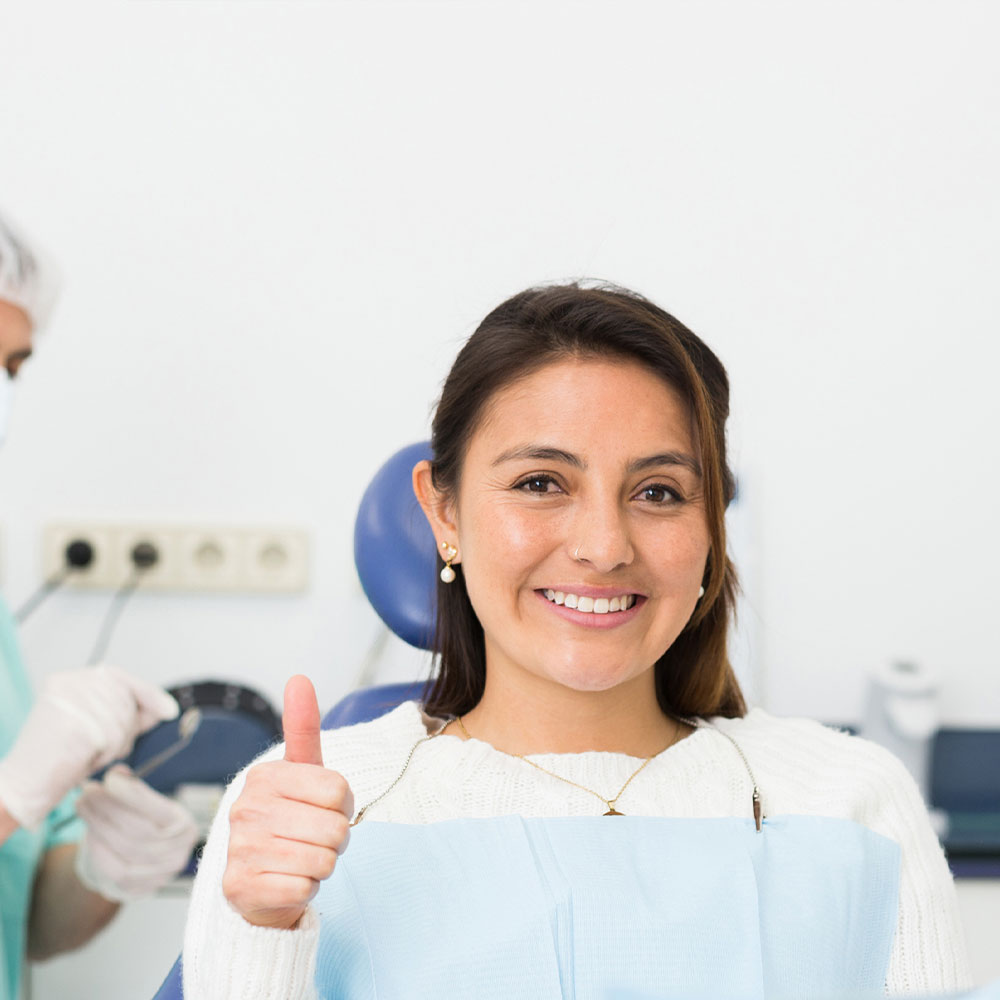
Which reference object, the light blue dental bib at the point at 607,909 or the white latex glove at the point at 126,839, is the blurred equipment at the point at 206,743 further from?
the light blue dental bib at the point at 607,909

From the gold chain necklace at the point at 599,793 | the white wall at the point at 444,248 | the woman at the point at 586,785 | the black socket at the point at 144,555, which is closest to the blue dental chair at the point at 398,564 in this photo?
the woman at the point at 586,785

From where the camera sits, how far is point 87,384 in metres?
1.88

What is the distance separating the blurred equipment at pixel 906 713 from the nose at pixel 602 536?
97 cm

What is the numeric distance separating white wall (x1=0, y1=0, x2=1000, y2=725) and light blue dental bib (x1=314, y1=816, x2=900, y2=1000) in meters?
0.91

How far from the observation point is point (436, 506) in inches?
46.2

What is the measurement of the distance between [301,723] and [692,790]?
45 cm

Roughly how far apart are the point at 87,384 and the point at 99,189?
329 millimetres

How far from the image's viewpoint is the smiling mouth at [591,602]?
3.38 ft

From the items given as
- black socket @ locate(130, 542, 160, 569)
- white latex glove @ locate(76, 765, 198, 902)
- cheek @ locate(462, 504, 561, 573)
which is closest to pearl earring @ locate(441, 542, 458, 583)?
cheek @ locate(462, 504, 561, 573)

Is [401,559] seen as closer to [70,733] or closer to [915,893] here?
[70,733]

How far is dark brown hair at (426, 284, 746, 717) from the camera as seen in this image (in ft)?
3.52

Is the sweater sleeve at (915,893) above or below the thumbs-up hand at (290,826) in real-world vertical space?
below

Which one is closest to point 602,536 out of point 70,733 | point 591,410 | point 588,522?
point 588,522

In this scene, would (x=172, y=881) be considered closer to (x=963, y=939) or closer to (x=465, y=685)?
(x=465, y=685)
